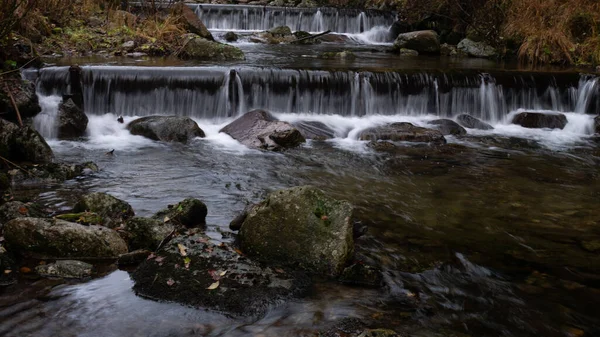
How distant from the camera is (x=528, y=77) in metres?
12.7

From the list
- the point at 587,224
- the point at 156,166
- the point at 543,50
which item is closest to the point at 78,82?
the point at 156,166

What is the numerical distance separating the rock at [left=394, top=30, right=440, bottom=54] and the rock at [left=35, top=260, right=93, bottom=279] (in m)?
14.8

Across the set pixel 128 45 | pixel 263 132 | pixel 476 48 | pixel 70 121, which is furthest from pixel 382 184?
pixel 476 48

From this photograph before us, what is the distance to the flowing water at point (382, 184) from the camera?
423 cm

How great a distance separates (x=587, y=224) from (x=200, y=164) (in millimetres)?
5476

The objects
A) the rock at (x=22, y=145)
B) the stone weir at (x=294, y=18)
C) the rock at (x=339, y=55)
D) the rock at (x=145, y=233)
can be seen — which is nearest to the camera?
the rock at (x=145, y=233)

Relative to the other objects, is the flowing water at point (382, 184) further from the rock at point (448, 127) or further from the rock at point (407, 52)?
the rock at point (407, 52)

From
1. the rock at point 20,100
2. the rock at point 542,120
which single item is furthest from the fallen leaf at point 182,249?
the rock at point 542,120

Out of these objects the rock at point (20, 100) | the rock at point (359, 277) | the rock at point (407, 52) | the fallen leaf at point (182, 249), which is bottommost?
the rock at point (359, 277)

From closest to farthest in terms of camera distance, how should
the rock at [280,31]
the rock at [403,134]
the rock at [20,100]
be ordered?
the rock at [20,100] → the rock at [403,134] → the rock at [280,31]

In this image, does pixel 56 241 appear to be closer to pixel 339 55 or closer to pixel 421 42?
pixel 339 55

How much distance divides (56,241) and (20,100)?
5.93 m

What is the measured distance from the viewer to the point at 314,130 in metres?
10.9

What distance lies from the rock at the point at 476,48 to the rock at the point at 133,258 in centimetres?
1455
